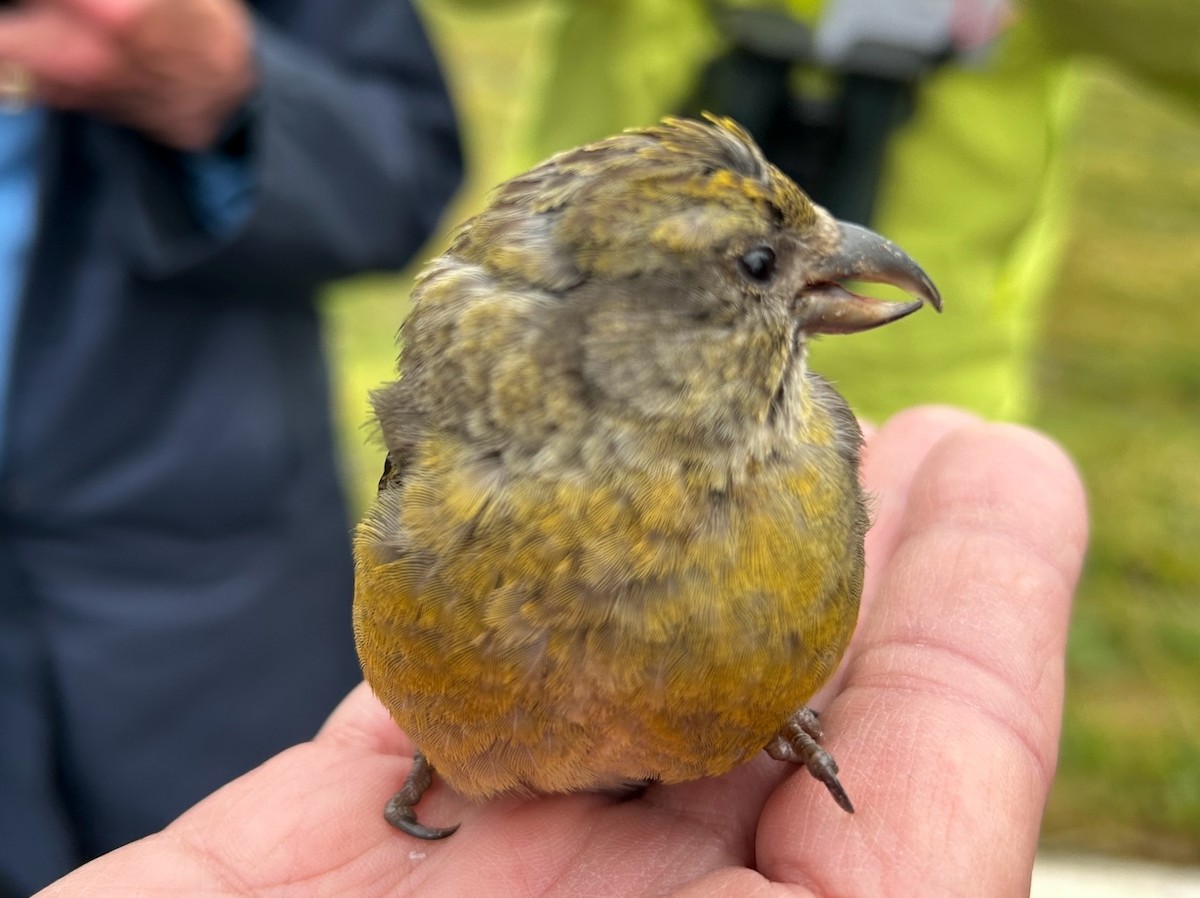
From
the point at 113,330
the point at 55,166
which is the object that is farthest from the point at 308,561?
the point at 55,166

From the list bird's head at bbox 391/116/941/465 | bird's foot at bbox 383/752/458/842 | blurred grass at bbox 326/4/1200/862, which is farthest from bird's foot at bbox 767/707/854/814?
blurred grass at bbox 326/4/1200/862

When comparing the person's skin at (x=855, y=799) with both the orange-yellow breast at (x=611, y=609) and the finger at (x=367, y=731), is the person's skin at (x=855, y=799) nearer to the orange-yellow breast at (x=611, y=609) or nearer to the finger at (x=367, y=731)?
the finger at (x=367, y=731)

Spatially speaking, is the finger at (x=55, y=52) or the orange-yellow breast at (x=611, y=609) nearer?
the orange-yellow breast at (x=611, y=609)

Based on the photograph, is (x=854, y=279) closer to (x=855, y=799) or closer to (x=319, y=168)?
(x=855, y=799)

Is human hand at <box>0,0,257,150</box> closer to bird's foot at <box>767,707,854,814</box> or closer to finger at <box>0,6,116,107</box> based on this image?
finger at <box>0,6,116,107</box>

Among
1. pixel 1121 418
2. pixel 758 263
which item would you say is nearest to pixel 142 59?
pixel 758 263

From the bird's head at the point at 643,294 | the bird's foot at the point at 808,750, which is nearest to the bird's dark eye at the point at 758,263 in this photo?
the bird's head at the point at 643,294
